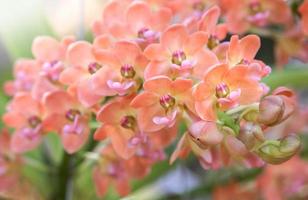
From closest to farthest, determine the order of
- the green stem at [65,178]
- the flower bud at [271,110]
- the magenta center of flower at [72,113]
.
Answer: the flower bud at [271,110] → the magenta center of flower at [72,113] → the green stem at [65,178]

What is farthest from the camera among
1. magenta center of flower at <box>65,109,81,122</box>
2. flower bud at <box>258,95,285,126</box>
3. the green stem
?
the green stem

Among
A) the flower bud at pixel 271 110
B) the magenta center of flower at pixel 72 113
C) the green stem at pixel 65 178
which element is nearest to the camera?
the flower bud at pixel 271 110

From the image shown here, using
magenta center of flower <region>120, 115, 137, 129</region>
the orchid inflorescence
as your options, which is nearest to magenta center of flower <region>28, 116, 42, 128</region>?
the orchid inflorescence

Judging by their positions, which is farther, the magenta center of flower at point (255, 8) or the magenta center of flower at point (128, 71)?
the magenta center of flower at point (255, 8)

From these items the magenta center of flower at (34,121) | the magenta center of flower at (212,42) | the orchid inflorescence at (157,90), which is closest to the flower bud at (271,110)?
the orchid inflorescence at (157,90)

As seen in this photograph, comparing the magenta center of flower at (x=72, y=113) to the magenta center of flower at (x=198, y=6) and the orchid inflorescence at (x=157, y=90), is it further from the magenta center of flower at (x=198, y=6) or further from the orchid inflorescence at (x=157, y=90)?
the magenta center of flower at (x=198, y=6)

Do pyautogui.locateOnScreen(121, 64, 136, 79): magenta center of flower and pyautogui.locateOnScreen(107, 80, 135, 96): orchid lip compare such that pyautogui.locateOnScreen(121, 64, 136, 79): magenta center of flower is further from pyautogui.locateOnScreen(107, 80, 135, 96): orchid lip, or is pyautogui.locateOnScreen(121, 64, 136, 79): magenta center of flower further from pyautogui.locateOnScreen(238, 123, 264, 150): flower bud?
pyautogui.locateOnScreen(238, 123, 264, 150): flower bud

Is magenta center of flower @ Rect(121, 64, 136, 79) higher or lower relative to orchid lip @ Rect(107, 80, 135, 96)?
higher

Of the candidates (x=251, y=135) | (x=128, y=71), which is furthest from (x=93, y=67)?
(x=251, y=135)

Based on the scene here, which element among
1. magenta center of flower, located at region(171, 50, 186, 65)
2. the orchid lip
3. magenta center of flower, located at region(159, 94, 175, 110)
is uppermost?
magenta center of flower, located at region(171, 50, 186, 65)

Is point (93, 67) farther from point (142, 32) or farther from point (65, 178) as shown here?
point (65, 178)
